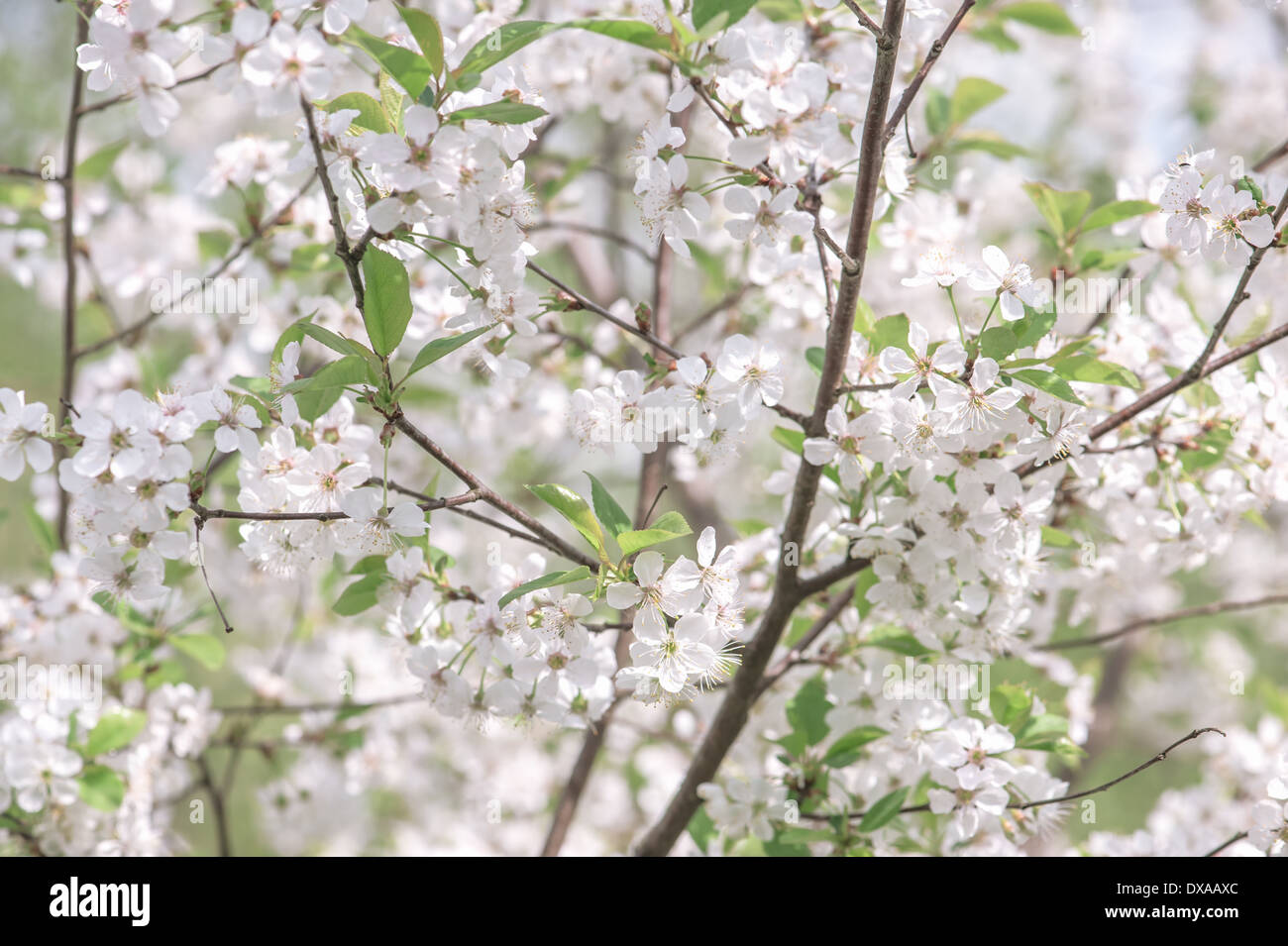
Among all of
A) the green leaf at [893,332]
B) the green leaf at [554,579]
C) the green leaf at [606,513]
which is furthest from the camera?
the green leaf at [893,332]

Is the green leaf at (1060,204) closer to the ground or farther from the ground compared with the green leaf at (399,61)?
farther from the ground

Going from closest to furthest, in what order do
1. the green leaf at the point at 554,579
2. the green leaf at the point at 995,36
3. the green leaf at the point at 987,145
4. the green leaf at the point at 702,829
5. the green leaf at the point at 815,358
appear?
the green leaf at the point at 554,579 < the green leaf at the point at 815,358 < the green leaf at the point at 702,829 < the green leaf at the point at 987,145 < the green leaf at the point at 995,36

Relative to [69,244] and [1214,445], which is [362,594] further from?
[1214,445]

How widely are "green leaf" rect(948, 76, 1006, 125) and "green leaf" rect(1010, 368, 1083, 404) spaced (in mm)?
944

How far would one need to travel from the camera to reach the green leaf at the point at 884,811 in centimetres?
156

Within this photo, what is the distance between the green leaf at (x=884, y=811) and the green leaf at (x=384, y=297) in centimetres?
Answer: 105

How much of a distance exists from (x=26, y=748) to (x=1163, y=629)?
3.75 m

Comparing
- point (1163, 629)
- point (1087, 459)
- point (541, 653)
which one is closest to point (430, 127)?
point (541, 653)

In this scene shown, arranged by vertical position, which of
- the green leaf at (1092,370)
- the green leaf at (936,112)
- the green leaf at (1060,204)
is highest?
the green leaf at (936,112)

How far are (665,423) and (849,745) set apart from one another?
653 millimetres

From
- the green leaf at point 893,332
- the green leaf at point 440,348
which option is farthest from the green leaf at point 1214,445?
the green leaf at point 440,348

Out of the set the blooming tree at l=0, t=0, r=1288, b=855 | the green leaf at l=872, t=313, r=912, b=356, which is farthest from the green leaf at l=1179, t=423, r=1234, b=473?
the green leaf at l=872, t=313, r=912, b=356

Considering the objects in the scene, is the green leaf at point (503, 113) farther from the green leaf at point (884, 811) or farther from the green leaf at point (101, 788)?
the green leaf at point (101, 788)
